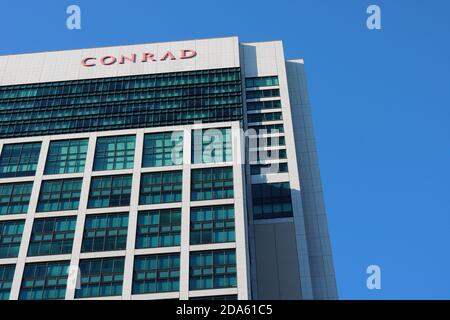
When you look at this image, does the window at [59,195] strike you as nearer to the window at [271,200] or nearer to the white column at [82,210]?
the white column at [82,210]

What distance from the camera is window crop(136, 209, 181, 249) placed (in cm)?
7175

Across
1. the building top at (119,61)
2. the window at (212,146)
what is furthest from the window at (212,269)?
the building top at (119,61)

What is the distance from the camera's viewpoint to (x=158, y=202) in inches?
3004

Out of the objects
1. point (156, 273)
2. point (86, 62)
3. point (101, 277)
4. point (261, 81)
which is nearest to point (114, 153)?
point (101, 277)

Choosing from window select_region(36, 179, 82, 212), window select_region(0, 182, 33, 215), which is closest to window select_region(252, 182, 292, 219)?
window select_region(36, 179, 82, 212)

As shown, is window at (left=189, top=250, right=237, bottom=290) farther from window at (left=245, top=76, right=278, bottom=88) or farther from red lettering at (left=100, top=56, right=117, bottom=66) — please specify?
red lettering at (left=100, top=56, right=117, bottom=66)

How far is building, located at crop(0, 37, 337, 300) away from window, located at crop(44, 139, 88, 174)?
0.20 meters

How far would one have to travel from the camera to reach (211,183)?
254ft

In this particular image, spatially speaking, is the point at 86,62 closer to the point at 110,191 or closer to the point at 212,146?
the point at 110,191

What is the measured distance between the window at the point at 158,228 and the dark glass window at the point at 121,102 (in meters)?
23.8

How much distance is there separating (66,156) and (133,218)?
17.8m

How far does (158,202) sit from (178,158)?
26.5ft
